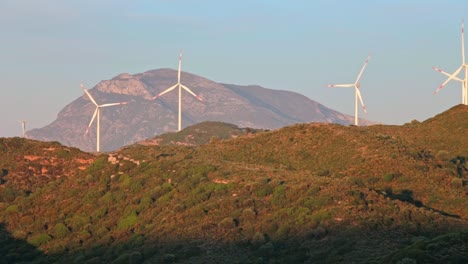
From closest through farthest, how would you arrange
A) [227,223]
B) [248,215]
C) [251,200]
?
[227,223] → [248,215] → [251,200]

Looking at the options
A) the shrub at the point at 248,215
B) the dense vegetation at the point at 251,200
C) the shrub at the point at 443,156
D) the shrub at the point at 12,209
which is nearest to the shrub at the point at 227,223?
the dense vegetation at the point at 251,200

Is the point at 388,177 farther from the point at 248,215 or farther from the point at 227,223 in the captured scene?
the point at 227,223

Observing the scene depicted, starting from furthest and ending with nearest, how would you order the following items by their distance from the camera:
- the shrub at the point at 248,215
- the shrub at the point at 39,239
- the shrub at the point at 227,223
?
the shrub at the point at 39,239 < the shrub at the point at 248,215 < the shrub at the point at 227,223

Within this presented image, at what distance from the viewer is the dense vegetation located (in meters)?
80.5

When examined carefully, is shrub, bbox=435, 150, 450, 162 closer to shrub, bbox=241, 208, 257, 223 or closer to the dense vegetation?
→ the dense vegetation

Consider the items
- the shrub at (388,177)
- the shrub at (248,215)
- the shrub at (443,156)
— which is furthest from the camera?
the shrub at (443,156)

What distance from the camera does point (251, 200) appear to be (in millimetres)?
Result: 97875

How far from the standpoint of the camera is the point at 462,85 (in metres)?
198

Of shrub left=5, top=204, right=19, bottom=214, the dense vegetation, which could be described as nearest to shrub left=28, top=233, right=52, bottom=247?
the dense vegetation

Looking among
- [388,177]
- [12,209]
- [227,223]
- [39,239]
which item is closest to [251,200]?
[227,223]

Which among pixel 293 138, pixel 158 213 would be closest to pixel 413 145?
pixel 293 138

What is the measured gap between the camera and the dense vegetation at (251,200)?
80.5 m

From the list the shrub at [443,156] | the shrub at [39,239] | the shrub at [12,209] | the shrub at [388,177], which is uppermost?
the shrub at [443,156]

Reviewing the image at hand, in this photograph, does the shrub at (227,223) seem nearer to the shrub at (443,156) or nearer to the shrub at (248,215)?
the shrub at (248,215)
